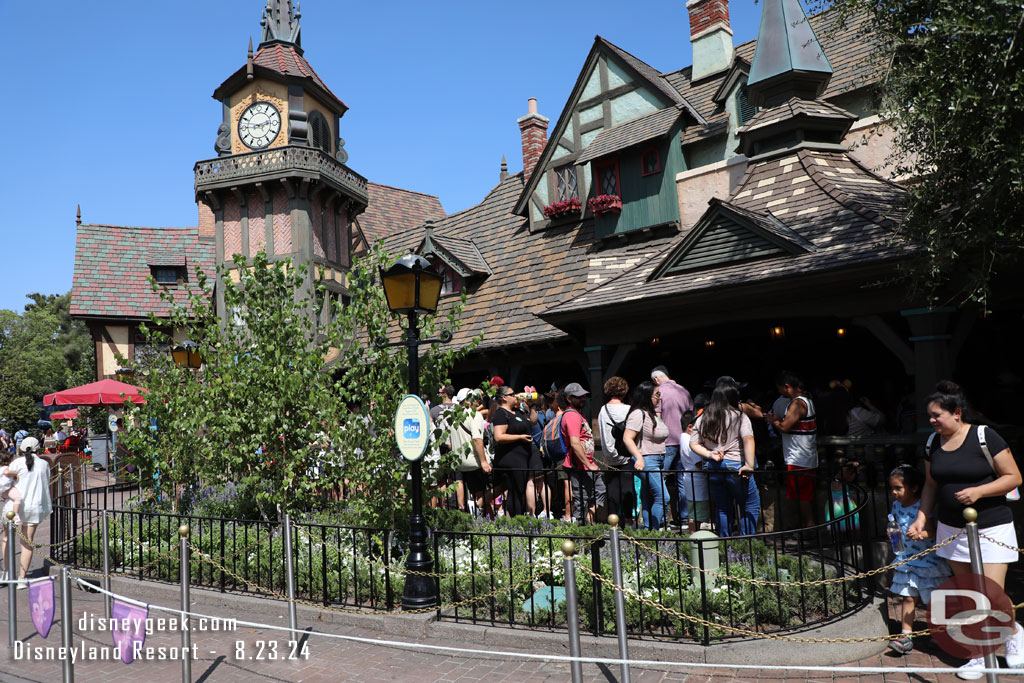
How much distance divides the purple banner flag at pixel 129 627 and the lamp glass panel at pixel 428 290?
138 inches

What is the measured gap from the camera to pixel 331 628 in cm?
714

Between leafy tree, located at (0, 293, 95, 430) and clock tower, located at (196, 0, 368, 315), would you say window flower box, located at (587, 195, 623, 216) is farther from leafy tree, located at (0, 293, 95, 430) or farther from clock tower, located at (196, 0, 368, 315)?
leafy tree, located at (0, 293, 95, 430)

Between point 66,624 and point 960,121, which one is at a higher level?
point 960,121

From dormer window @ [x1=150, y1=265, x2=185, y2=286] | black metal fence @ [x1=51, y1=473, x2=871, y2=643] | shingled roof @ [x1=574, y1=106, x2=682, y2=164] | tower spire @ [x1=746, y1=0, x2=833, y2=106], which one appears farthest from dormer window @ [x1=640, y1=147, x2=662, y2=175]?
dormer window @ [x1=150, y1=265, x2=185, y2=286]

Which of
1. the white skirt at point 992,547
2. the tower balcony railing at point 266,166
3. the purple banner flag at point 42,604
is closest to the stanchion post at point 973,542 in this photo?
the white skirt at point 992,547

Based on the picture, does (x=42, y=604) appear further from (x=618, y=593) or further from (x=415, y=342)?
(x=618, y=593)

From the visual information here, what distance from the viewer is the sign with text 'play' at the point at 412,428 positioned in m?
7.02

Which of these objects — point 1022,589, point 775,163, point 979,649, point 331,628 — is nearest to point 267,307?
point 331,628

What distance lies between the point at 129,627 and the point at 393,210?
30447mm

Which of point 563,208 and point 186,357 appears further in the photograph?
point 563,208

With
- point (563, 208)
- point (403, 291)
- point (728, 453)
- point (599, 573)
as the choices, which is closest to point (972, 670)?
point (599, 573)

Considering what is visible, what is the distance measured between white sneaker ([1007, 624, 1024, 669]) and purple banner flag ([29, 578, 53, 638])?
7107 mm

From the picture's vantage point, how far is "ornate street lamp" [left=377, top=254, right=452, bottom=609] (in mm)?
7012

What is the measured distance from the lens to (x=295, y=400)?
860cm
